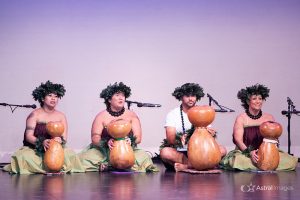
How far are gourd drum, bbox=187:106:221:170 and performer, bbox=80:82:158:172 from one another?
0.74 m

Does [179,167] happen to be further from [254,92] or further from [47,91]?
[47,91]

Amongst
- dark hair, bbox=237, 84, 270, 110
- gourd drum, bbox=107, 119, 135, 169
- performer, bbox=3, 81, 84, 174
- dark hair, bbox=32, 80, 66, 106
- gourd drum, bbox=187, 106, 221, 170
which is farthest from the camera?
dark hair, bbox=237, 84, 270, 110

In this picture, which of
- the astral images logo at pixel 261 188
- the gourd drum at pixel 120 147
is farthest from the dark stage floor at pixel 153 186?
the gourd drum at pixel 120 147

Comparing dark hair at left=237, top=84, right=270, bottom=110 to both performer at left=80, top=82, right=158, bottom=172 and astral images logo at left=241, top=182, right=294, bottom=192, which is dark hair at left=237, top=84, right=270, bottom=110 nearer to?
performer at left=80, top=82, right=158, bottom=172

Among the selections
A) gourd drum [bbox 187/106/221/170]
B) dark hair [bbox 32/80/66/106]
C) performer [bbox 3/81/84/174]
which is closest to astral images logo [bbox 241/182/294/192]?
gourd drum [bbox 187/106/221/170]

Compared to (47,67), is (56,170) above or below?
below

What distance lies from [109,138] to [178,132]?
752mm

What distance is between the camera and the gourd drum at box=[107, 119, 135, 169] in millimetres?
5207

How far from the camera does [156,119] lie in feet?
26.6

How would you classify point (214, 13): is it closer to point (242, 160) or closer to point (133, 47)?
point (133, 47)

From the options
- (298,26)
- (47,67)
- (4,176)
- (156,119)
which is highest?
(298,26)

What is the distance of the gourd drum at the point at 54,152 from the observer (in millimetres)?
5207

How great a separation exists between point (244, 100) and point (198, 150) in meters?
1.24

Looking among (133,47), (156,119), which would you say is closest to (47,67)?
(133,47)
